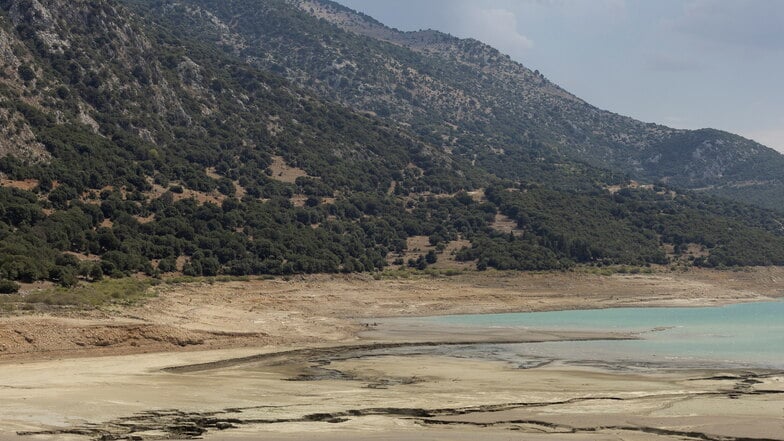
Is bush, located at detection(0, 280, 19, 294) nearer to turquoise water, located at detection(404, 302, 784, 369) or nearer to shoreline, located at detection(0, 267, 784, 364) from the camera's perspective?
shoreline, located at detection(0, 267, 784, 364)

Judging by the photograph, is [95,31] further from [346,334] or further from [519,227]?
[346,334]

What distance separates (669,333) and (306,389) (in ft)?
95.2

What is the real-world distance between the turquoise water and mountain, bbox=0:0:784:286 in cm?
2377

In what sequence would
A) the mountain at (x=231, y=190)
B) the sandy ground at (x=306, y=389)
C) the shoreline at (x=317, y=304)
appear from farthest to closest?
the mountain at (x=231, y=190) → the shoreline at (x=317, y=304) → the sandy ground at (x=306, y=389)

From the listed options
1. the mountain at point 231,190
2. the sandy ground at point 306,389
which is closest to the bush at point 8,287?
the mountain at point 231,190

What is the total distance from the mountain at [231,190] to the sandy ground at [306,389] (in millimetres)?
13535

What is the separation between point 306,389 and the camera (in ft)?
83.8

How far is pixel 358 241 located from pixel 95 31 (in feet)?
164

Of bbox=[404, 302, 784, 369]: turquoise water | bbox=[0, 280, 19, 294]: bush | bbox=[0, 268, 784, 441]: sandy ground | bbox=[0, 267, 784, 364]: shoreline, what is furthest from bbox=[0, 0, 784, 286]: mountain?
bbox=[404, 302, 784, 369]: turquoise water

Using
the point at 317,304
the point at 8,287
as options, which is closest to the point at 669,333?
the point at 317,304

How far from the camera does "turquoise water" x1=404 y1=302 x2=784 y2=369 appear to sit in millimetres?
35438

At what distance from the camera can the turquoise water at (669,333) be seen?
3544cm

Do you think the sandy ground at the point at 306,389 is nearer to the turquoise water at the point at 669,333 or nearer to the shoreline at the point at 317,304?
the shoreline at the point at 317,304

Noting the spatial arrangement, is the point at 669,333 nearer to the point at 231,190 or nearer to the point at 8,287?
the point at 8,287
